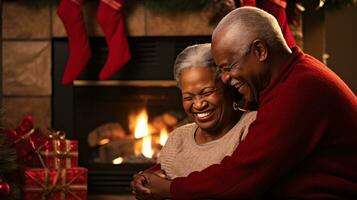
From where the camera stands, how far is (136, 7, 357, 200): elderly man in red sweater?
5.61ft

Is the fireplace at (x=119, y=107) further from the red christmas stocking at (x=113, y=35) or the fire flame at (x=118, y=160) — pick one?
the red christmas stocking at (x=113, y=35)

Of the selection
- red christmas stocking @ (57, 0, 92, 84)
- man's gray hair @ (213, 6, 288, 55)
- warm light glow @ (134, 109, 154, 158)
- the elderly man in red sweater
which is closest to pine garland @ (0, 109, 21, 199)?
red christmas stocking @ (57, 0, 92, 84)

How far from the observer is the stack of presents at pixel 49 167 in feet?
9.62

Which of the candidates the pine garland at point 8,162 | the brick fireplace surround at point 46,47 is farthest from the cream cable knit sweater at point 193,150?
the brick fireplace surround at point 46,47

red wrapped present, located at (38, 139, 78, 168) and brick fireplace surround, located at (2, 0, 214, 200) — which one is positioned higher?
brick fireplace surround, located at (2, 0, 214, 200)

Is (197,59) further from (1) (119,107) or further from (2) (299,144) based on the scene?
(1) (119,107)

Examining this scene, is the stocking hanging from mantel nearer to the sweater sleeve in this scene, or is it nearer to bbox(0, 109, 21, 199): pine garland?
bbox(0, 109, 21, 199): pine garland

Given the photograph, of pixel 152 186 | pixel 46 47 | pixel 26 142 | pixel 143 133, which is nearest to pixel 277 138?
pixel 152 186

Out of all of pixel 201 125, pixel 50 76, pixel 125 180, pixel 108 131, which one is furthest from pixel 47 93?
pixel 201 125

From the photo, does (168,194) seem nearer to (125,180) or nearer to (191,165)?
(191,165)

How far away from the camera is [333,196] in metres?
1.74

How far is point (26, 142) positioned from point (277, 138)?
160cm

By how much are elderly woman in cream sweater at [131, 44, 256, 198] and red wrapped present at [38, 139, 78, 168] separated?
0.93 metres

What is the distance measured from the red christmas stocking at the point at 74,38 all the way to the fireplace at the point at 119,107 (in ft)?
0.49
